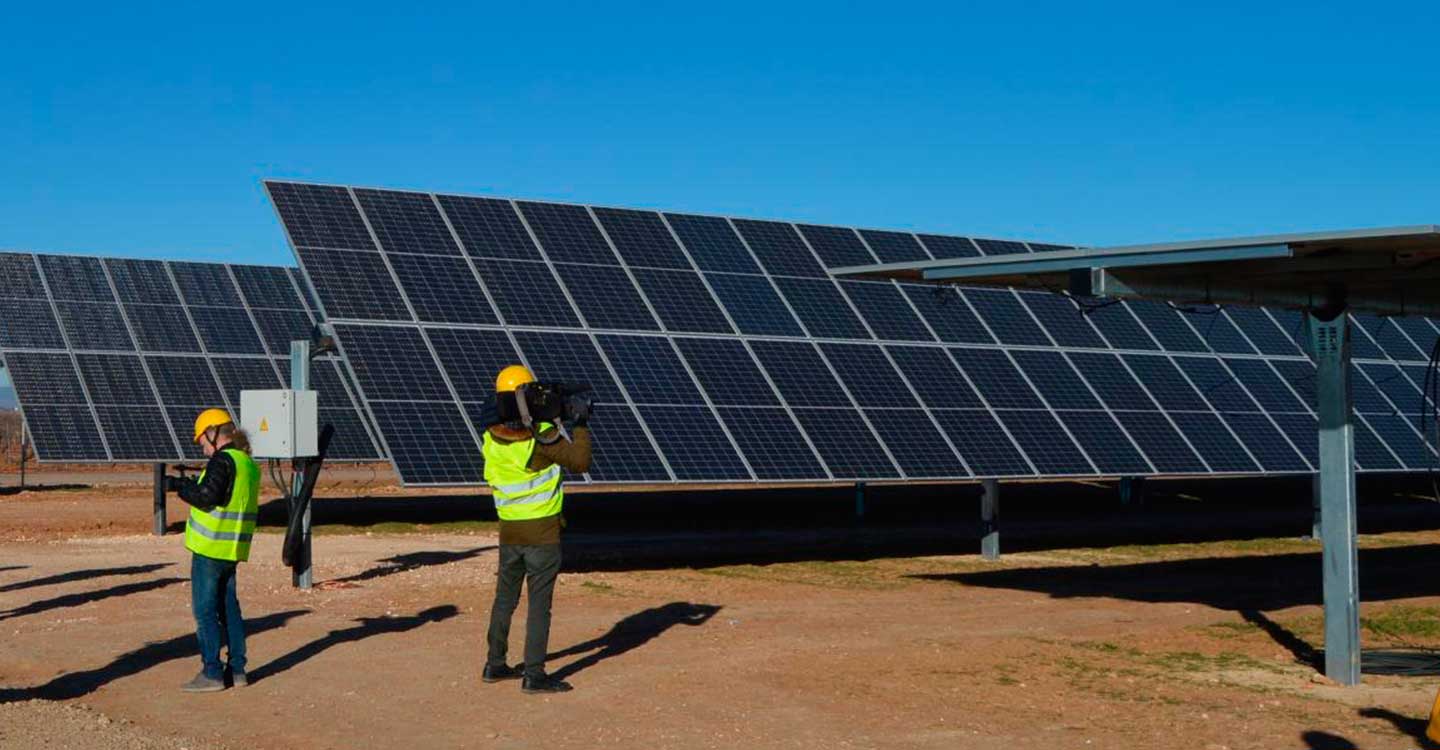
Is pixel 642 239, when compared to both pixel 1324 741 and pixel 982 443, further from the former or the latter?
pixel 1324 741

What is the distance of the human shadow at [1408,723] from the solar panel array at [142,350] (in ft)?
66.1

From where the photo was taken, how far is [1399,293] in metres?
14.0

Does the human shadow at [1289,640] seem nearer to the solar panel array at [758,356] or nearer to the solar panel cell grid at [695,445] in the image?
the solar panel array at [758,356]

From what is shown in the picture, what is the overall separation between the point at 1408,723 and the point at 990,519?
1117cm

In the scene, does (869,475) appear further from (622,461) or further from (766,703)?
(766,703)

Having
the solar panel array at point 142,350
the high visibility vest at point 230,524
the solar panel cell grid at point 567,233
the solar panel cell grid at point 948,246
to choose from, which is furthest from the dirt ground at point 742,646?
the solar panel cell grid at point 948,246

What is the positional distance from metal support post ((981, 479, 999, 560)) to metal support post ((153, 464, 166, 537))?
1305 cm

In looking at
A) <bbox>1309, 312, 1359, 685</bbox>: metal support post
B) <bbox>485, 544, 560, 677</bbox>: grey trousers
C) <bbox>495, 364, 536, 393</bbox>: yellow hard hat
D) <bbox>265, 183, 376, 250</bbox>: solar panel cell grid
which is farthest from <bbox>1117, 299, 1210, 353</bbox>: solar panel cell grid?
<bbox>485, 544, 560, 677</bbox>: grey trousers

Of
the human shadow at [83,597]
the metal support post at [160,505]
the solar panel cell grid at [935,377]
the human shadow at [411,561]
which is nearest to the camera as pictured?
the human shadow at [83,597]

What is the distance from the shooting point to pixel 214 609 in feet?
36.7

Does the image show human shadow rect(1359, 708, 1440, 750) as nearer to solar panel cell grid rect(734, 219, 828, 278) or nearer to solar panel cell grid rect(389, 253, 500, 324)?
solar panel cell grid rect(389, 253, 500, 324)

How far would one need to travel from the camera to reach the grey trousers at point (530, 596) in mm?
11133

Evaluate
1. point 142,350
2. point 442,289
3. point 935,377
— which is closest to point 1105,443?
point 935,377

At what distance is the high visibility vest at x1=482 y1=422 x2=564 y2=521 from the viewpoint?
1130 centimetres
